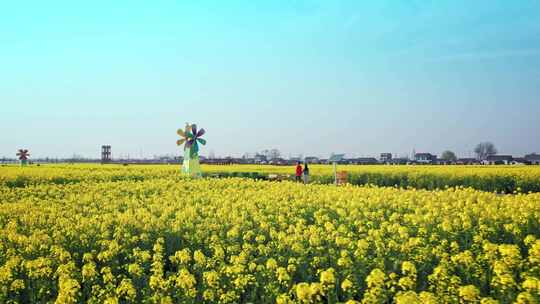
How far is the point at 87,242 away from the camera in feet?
27.4

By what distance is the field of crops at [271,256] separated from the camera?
560cm

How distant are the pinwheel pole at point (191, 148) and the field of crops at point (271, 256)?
17284 mm

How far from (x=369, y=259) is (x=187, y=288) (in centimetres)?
294

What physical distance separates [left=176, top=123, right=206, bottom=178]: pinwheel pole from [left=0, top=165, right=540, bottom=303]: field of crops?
56.7ft

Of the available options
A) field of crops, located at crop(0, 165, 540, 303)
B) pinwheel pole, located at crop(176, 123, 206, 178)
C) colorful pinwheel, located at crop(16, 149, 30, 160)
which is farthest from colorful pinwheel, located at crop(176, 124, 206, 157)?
colorful pinwheel, located at crop(16, 149, 30, 160)

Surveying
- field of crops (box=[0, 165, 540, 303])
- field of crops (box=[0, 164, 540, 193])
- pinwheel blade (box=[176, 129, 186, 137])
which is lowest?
field of crops (box=[0, 165, 540, 303])

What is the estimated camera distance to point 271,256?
743 centimetres

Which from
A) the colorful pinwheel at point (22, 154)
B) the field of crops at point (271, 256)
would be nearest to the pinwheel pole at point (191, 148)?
the field of crops at point (271, 256)

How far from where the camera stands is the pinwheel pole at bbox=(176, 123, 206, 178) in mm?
30719

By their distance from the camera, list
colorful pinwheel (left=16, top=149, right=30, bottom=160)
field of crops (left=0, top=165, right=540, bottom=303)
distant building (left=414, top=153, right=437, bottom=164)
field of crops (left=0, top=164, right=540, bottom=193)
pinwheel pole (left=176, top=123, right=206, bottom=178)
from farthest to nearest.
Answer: distant building (left=414, top=153, right=437, bottom=164) → colorful pinwheel (left=16, top=149, right=30, bottom=160) → pinwheel pole (left=176, top=123, right=206, bottom=178) → field of crops (left=0, top=164, right=540, bottom=193) → field of crops (left=0, top=165, right=540, bottom=303)

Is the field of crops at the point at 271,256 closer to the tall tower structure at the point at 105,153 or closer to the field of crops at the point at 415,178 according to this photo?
the field of crops at the point at 415,178

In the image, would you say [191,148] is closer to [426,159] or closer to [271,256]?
[271,256]

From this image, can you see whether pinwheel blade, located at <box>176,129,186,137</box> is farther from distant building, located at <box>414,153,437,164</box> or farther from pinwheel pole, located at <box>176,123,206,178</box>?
distant building, located at <box>414,153,437,164</box>

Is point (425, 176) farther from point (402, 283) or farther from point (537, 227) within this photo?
point (402, 283)
